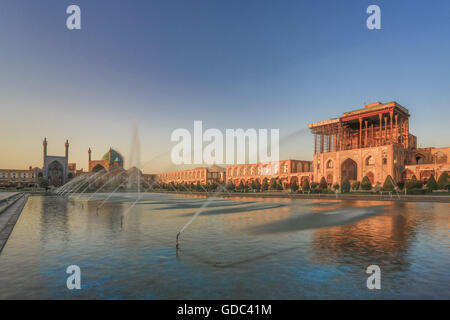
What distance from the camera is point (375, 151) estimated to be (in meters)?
53.1

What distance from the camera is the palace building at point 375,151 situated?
166 ft

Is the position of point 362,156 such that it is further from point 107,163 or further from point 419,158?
point 107,163

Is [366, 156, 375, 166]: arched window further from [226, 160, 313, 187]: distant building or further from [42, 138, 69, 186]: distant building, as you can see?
[42, 138, 69, 186]: distant building

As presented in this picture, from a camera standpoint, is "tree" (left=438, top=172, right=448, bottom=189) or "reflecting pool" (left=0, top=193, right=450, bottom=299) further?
"tree" (left=438, top=172, right=448, bottom=189)

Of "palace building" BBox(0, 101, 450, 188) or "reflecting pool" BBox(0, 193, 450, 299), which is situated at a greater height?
"palace building" BBox(0, 101, 450, 188)

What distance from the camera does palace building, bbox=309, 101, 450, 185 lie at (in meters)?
50.6

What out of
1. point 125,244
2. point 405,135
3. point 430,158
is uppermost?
point 405,135

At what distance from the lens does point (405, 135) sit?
193 ft

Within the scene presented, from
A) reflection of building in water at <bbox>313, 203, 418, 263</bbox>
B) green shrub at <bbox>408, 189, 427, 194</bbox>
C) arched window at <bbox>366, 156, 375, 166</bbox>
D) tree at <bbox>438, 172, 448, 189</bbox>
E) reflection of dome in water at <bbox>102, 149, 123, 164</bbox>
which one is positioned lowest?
green shrub at <bbox>408, 189, 427, 194</bbox>

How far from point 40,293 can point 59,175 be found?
10694 centimetres

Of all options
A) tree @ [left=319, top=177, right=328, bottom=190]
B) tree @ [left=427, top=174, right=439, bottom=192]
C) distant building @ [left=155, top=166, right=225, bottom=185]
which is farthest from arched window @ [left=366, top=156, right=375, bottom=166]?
distant building @ [left=155, top=166, right=225, bottom=185]
